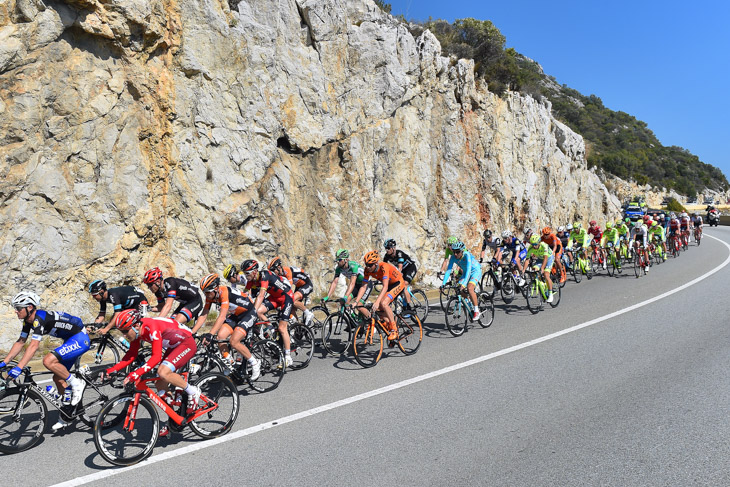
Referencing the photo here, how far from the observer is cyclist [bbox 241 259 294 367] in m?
7.23

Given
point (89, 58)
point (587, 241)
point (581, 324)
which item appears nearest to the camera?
point (581, 324)

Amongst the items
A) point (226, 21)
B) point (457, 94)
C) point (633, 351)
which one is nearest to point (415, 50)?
point (457, 94)

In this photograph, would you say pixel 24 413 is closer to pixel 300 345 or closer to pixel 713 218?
pixel 300 345

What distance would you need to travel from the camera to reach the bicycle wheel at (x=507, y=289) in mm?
11723

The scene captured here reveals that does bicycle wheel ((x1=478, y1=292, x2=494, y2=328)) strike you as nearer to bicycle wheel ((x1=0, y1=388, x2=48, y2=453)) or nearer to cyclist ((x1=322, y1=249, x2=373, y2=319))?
cyclist ((x1=322, y1=249, x2=373, y2=319))

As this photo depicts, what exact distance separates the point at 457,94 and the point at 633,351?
15503 millimetres

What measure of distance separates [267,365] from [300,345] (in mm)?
1240

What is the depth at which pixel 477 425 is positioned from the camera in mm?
5066

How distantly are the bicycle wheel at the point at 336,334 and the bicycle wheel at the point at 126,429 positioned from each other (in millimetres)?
3766

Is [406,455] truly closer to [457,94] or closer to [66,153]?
[66,153]

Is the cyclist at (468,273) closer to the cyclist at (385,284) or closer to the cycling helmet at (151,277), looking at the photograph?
the cyclist at (385,284)

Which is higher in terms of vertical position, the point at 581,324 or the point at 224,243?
the point at 224,243

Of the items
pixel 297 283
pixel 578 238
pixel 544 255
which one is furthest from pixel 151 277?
pixel 578 238

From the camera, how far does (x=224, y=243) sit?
12.2 m
